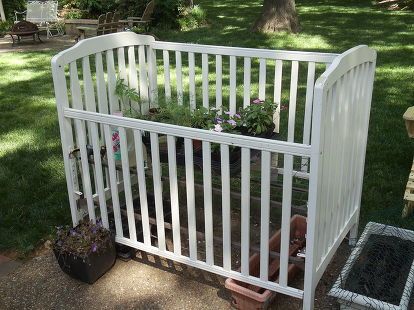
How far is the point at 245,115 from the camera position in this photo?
3.42 metres

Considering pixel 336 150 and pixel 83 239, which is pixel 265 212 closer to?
pixel 336 150

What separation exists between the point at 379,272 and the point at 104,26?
10.1 m

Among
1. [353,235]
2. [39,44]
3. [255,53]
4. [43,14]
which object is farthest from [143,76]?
[43,14]

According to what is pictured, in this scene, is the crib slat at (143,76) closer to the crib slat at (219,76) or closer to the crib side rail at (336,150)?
the crib slat at (219,76)

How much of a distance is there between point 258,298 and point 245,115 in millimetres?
1276

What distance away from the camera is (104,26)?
11.6 meters

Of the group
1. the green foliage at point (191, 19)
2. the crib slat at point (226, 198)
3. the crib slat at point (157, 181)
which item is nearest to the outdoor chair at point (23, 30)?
the green foliage at point (191, 19)

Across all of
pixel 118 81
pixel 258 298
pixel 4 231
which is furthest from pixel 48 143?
pixel 258 298

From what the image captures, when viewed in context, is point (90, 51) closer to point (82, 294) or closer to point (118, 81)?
point (118, 81)

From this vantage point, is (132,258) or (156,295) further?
(132,258)

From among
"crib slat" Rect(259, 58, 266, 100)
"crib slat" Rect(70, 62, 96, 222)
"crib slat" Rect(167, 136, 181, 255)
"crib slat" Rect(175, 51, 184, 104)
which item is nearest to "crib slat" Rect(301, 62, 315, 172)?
"crib slat" Rect(259, 58, 266, 100)

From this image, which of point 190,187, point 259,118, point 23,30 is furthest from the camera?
point 23,30

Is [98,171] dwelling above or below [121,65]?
below

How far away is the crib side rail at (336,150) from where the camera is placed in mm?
2264
